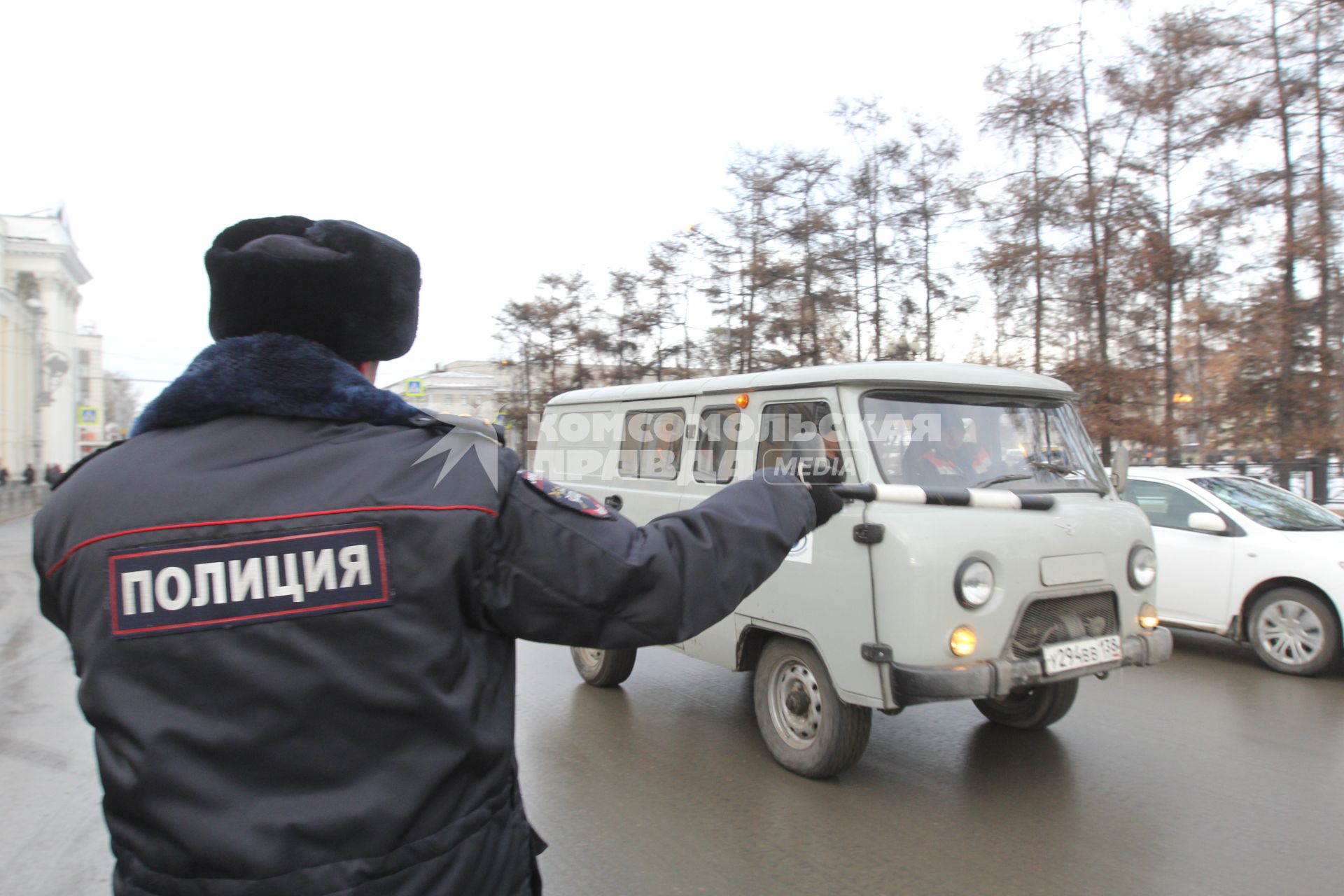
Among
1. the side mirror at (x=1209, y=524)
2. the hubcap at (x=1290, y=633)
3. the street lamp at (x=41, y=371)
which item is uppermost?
the street lamp at (x=41, y=371)

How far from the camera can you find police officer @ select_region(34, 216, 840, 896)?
1.30 m

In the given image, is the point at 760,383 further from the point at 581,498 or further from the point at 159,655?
the point at 159,655

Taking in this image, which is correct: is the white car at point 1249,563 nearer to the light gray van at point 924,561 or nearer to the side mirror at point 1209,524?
the side mirror at point 1209,524

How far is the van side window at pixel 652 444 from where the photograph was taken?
20.2ft

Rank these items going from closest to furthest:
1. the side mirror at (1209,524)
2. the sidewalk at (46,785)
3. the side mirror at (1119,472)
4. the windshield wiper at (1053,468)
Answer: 1. the sidewalk at (46,785)
2. the windshield wiper at (1053,468)
3. the side mirror at (1119,472)
4. the side mirror at (1209,524)

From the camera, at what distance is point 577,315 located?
104ft

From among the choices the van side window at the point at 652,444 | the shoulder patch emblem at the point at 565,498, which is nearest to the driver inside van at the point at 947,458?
the van side window at the point at 652,444

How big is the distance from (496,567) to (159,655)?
1.69ft

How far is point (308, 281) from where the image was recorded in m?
1.48

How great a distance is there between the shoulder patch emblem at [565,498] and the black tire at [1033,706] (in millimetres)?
4703

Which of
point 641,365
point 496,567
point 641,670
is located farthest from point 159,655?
point 641,365

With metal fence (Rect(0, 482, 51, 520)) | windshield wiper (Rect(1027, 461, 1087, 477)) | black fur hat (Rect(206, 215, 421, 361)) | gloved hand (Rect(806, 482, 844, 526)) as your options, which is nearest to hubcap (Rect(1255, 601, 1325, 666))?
windshield wiper (Rect(1027, 461, 1087, 477))

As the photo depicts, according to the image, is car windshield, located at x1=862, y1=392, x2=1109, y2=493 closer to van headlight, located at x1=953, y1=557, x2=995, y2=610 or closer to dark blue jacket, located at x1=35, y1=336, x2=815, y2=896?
van headlight, located at x1=953, y1=557, x2=995, y2=610

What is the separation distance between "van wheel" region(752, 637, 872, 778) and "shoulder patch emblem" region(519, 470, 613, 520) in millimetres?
3409
